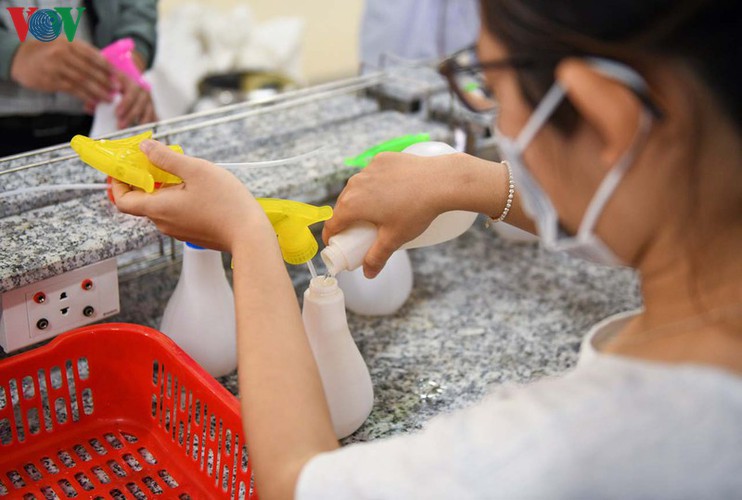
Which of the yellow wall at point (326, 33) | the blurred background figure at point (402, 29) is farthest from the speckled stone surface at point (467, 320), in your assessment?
the yellow wall at point (326, 33)

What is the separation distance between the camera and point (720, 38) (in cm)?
42

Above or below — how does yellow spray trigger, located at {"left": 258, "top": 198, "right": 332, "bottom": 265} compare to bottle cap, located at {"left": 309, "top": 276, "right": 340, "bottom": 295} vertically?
above

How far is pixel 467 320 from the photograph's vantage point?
103 centimetres

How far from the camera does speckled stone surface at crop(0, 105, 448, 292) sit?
0.78 m

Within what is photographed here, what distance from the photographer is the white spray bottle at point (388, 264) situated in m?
0.77

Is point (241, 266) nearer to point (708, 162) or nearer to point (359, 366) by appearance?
point (359, 366)

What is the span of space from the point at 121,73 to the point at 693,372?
0.88 m

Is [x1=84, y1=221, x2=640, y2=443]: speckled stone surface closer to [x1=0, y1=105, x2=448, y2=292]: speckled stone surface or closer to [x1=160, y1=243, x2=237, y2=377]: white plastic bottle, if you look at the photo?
[x1=160, y1=243, x2=237, y2=377]: white plastic bottle

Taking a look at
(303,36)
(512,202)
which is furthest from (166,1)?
(512,202)

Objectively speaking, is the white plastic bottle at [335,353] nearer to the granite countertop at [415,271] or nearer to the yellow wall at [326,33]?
the granite countertop at [415,271]

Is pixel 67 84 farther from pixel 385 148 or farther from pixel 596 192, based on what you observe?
pixel 596 192

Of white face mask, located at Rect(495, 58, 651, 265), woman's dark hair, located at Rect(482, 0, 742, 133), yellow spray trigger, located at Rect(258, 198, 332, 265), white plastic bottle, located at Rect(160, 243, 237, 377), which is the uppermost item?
woman's dark hair, located at Rect(482, 0, 742, 133)

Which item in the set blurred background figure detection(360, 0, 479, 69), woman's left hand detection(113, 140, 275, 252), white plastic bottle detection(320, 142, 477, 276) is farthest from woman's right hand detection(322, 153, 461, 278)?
blurred background figure detection(360, 0, 479, 69)

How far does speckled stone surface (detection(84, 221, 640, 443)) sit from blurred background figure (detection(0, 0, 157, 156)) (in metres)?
0.24
